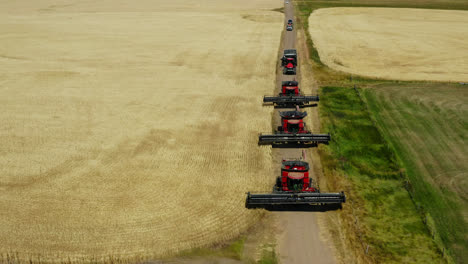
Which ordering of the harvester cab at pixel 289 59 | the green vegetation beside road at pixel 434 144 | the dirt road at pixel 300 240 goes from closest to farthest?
the dirt road at pixel 300 240
the green vegetation beside road at pixel 434 144
the harvester cab at pixel 289 59

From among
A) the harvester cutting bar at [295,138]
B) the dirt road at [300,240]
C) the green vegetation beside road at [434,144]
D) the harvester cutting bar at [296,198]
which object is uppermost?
the harvester cutting bar at [296,198]

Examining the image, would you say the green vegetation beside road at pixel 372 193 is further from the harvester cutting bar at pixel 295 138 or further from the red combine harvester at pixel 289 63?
the red combine harvester at pixel 289 63

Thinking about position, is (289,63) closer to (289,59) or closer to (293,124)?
(289,59)

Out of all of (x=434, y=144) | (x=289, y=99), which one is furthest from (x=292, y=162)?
(x=289, y=99)

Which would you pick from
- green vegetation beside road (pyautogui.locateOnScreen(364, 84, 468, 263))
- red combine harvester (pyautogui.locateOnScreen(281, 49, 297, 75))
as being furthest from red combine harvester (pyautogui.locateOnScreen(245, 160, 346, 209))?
red combine harvester (pyautogui.locateOnScreen(281, 49, 297, 75))

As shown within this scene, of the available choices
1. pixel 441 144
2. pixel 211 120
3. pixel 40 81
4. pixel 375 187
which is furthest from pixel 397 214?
pixel 40 81

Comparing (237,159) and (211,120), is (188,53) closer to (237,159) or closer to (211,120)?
(211,120)

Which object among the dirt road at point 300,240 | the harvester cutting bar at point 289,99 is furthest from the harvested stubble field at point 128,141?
the dirt road at point 300,240
